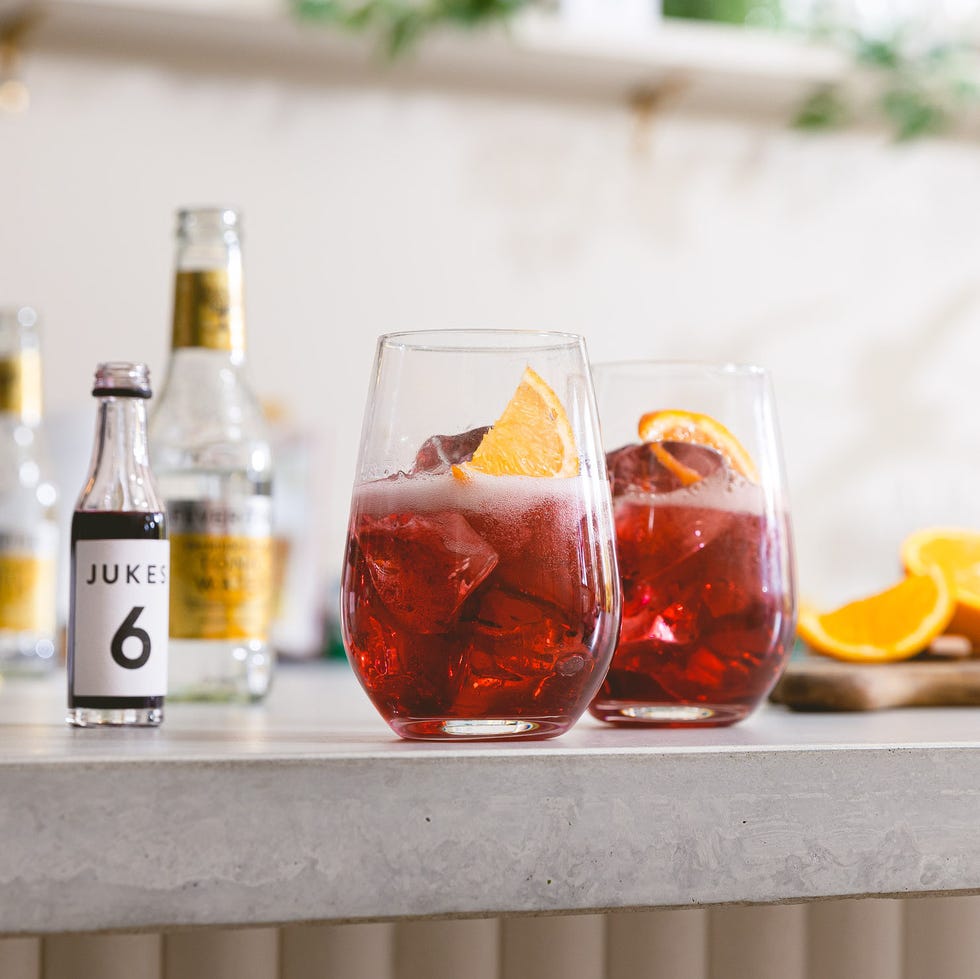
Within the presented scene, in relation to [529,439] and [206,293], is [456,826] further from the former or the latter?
[206,293]

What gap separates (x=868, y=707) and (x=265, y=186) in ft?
6.84

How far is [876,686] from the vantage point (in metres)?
0.89

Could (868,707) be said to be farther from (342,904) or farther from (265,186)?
(265,186)

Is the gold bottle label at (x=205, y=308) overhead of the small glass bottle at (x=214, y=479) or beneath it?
overhead

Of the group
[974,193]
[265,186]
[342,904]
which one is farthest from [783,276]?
[342,904]

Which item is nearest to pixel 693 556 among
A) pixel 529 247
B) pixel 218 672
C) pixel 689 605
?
pixel 689 605

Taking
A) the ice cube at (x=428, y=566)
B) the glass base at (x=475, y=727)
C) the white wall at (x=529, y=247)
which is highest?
the white wall at (x=529, y=247)

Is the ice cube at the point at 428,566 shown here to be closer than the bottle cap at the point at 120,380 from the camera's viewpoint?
Yes

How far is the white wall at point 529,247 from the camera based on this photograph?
262cm

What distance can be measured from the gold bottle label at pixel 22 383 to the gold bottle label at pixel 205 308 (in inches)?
24.6

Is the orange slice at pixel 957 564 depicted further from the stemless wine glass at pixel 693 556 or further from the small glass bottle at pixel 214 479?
the small glass bottle at pixel 214 479

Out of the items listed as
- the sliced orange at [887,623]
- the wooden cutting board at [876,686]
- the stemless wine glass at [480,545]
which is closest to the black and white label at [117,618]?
the stemless wine glass at [480,545]

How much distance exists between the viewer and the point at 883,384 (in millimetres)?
3045

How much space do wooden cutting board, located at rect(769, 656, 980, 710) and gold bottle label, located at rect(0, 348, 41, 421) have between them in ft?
3.10
